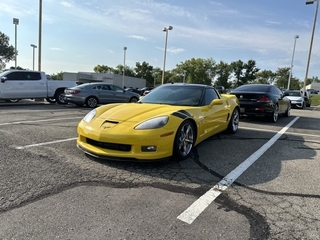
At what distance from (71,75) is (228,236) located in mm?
79711

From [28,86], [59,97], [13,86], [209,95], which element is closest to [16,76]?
[13,86]

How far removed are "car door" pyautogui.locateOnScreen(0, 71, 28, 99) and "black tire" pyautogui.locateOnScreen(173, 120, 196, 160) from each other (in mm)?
11382

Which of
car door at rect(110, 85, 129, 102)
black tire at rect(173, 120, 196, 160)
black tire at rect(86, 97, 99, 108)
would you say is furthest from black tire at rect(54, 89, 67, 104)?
black tire at rect(173, 120, 196, 160)

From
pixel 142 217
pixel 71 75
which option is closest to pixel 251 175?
pixel 142 217

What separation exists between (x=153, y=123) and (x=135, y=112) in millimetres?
597

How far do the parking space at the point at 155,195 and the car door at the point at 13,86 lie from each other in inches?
350

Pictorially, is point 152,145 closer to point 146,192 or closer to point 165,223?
point 146,192

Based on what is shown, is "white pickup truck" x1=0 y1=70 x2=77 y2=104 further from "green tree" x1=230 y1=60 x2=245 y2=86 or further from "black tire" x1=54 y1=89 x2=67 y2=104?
"green tree" x1=230 y1=60 x2=245 y2=86

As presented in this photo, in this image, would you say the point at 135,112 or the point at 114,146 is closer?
the point at 114,146

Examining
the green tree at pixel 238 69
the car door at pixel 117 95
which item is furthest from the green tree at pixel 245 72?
the car door at pixel 117 95

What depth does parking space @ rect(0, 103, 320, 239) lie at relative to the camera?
2260mm

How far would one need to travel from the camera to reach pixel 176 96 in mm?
5230

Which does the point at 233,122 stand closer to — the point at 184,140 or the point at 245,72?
the point at 184,140

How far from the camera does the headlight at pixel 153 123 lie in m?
3.76
